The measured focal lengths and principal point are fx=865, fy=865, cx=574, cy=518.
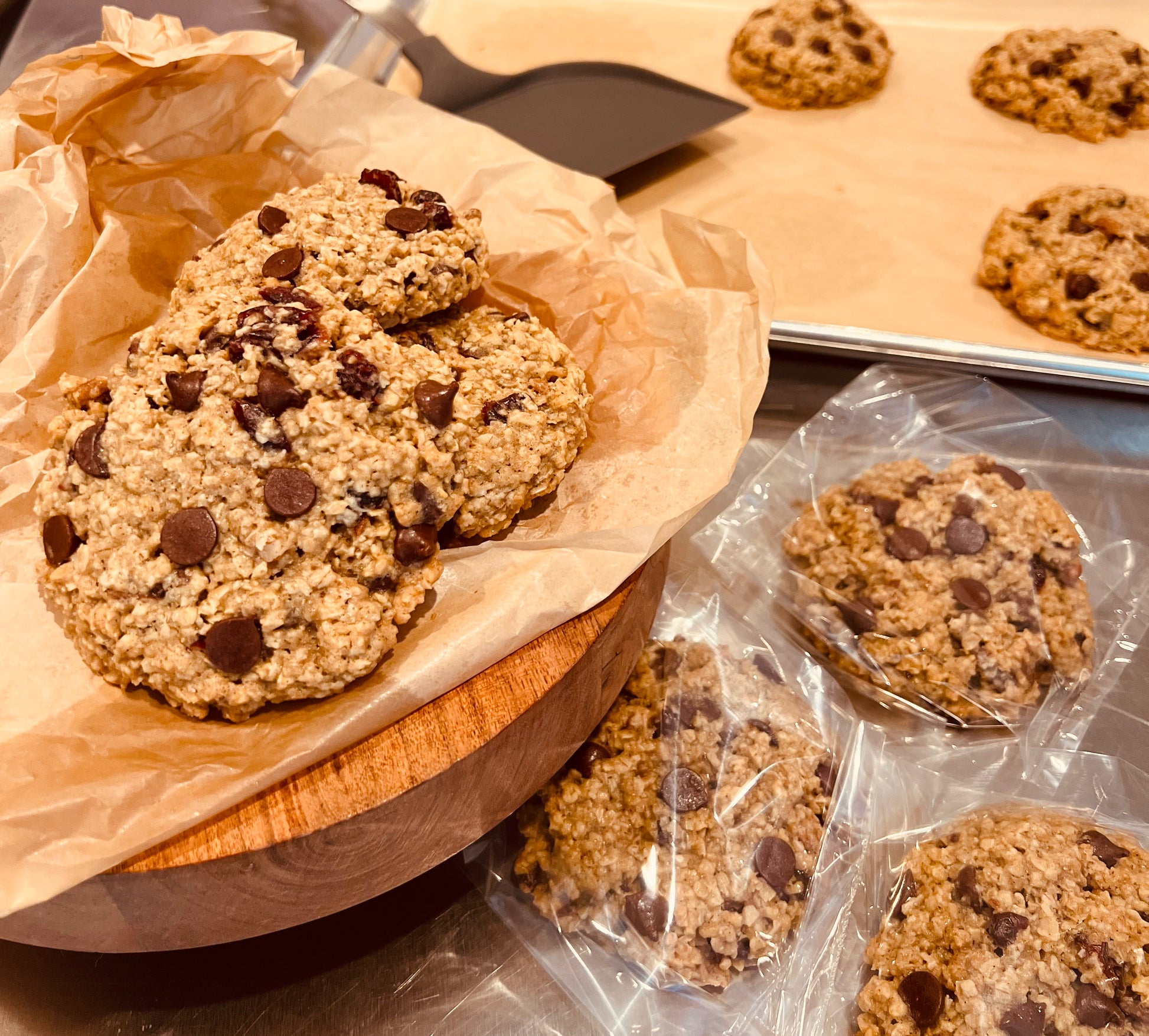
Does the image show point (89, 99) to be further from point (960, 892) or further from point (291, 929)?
point (960, 892)

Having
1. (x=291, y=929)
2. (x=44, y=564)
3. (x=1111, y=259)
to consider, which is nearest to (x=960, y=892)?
(x=291, y=929)

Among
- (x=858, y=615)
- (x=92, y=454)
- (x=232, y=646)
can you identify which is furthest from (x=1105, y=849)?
(x=92, y=454)

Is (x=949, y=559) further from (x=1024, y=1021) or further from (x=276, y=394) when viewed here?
(x=276, y=394)

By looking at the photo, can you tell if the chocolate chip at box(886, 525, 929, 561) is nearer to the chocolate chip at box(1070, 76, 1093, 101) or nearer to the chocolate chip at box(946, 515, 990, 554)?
the chocolate chip at box(946, 515, 990, 554)

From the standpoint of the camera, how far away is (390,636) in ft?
2.96

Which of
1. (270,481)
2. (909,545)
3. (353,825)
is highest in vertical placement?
(270,481)

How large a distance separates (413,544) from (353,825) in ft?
0.95

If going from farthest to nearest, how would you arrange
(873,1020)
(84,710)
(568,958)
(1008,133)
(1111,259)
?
(1008,133)
(1111,259)
(568,958)
(873,1020)
(84,710)

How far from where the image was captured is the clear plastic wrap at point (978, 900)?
99cm

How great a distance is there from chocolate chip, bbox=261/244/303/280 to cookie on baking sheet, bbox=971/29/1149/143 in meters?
2.04

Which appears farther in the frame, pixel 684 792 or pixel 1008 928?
pixel 684 792

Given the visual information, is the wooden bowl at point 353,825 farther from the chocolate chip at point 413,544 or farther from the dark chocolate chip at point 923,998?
the dark chocolate chip at point 923,998

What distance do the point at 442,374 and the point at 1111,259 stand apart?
4.77 ft

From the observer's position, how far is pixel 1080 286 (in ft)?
5.56
